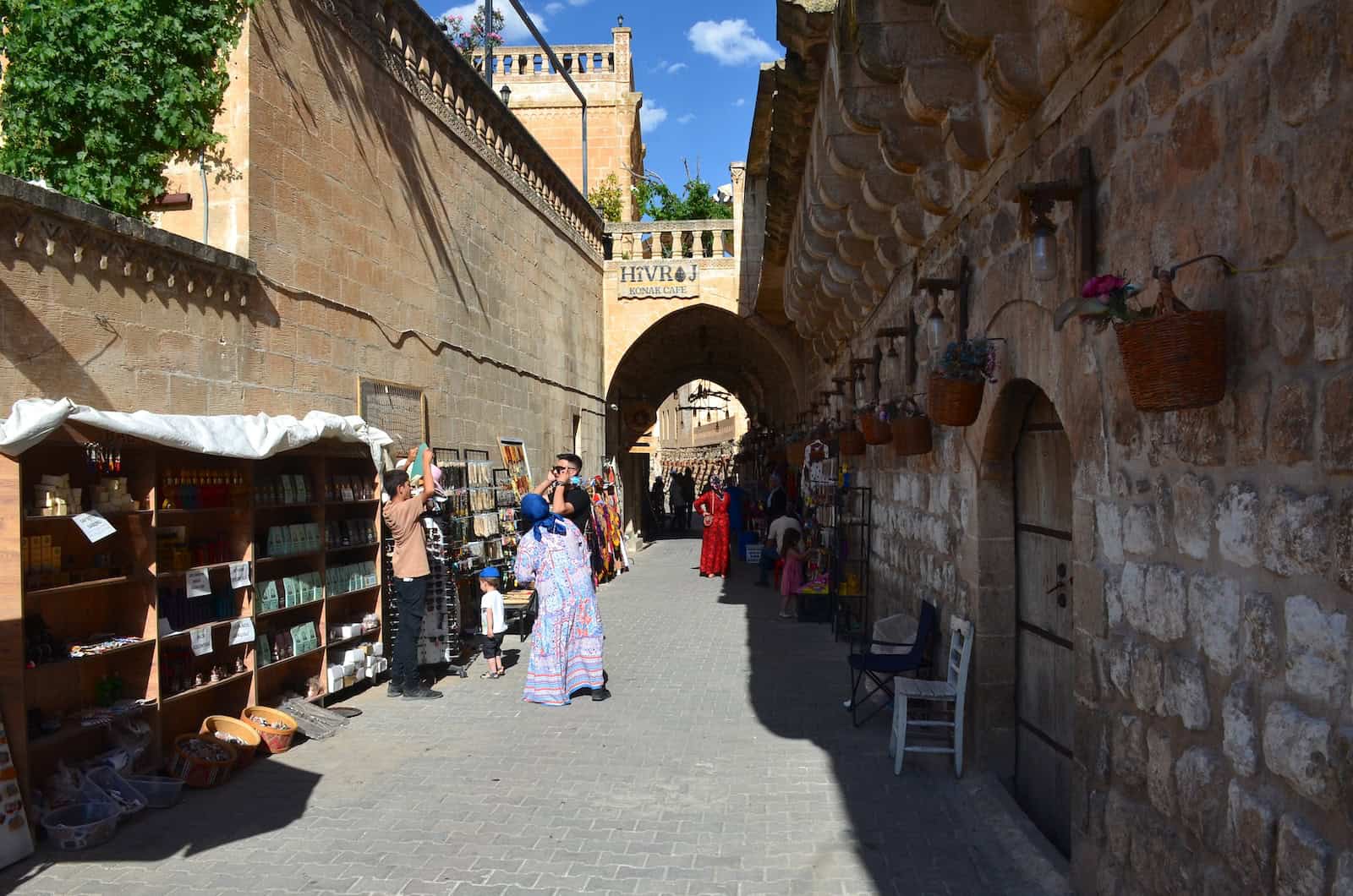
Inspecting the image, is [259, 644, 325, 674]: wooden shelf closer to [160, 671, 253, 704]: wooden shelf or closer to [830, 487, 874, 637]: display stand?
[160, 671, 253, 704]: wooden shelf

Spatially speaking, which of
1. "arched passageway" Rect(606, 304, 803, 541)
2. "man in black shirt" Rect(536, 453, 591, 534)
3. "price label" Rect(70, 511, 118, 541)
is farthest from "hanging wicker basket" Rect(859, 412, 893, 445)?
"arched passageway" Rect(606, 304, 803, 541)

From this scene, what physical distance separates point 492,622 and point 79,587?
389 centimetres

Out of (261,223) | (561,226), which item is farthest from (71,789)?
(561,226)

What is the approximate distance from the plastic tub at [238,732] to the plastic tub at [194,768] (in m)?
0.21

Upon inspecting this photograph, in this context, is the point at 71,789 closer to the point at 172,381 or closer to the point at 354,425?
the point at 172,381

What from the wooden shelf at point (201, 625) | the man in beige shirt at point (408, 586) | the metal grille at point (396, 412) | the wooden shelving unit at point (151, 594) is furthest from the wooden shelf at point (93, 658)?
the metal grille at point (396, 412)

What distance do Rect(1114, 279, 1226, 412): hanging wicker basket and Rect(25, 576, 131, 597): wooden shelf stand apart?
4.43 meters

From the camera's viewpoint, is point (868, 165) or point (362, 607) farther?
point (362, 607)

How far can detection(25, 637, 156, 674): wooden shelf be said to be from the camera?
427cm

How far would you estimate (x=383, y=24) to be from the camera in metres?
8.02

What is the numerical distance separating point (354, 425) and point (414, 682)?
6.33 ft

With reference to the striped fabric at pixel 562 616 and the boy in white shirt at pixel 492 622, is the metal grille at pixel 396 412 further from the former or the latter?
the striped fabric at pixel 562 616

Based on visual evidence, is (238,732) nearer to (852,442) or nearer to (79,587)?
(79,587)

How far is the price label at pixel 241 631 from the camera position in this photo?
5543mm
